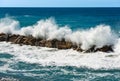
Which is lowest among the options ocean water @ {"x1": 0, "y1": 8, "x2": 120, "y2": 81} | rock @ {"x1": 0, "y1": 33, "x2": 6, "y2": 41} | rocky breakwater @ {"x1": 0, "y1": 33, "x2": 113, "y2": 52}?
rock @ {"x1": 0, "y1": 33, "x2": 6, "y2": 41}

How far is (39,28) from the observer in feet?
92.3

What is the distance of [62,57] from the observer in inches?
786

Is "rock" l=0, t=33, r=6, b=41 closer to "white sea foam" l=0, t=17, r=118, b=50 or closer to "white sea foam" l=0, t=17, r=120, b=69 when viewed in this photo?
"white sea foam" l=0, t=17, r=120, b=69

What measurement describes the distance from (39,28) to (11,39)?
2.50m

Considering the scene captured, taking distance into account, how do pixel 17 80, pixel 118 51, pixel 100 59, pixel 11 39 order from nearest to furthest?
pixel 17 80, pixel 100 59, pixel 118 51, pixel 11 39

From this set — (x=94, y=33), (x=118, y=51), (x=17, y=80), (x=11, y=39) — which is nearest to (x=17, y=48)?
(x=11, y=39)

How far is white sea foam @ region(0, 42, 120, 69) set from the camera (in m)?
17.9

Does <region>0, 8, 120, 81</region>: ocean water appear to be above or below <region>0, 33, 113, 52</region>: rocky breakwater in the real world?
above

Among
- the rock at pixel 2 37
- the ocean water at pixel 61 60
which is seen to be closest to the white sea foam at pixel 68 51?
the ocean water at pixel 61 60

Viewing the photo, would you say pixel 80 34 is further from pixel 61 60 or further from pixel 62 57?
pixel 61 60

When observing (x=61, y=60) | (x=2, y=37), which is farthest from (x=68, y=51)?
(x=2, y=37)

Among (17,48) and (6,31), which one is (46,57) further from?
(6,31)

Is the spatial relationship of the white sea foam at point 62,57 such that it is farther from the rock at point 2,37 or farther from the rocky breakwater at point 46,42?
the rock at point 2,37

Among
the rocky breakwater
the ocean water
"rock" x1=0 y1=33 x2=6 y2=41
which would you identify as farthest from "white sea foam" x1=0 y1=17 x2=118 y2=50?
"rock" x1=0 y1=33 x2=6 y2=41
